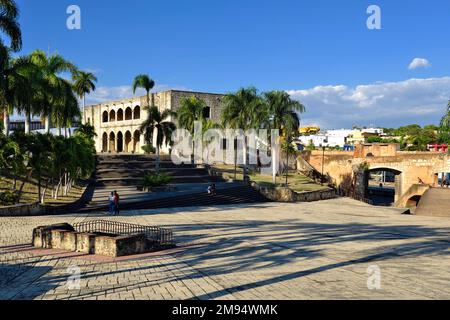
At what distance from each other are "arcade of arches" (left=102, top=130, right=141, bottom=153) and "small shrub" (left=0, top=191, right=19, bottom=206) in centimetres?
4158

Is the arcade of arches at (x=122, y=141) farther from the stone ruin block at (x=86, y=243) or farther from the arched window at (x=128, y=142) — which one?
the stone ruin block at (x=86, y=243)

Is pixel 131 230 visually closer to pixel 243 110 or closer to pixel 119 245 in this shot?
pixel 119 245

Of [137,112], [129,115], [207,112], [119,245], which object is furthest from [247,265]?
[129,115]

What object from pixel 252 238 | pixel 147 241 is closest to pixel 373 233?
pixel 252 238

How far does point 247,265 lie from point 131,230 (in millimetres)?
7423

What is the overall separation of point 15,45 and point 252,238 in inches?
756

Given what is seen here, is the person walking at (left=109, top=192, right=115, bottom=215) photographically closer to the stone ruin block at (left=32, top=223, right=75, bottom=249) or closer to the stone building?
the stone ruin block at (left=32, top=223, right=75, bottom=249)

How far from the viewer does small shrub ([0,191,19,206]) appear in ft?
77.1

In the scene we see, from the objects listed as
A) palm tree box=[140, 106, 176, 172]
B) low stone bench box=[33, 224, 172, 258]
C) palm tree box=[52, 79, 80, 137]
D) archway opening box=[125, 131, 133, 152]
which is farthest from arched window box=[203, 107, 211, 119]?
low stone bench box=[33, 224, 172, 258]

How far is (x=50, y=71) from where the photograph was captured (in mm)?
34719

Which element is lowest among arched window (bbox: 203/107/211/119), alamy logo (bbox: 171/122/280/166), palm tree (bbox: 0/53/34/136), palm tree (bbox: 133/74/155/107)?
alamy logo (bbox: 171/122/280/166)

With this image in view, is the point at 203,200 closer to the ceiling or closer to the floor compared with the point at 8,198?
closer to the floor
